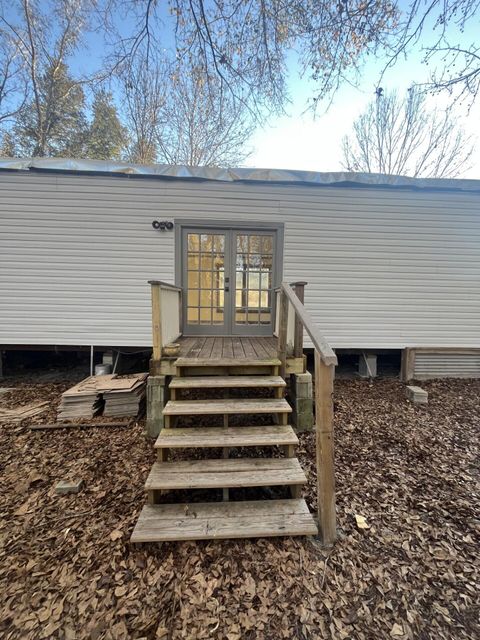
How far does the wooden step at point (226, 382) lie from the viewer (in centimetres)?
263

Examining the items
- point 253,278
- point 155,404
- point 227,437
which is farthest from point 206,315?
point 227,437

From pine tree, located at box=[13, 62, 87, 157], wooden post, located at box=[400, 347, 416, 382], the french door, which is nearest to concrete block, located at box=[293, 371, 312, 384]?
the french door

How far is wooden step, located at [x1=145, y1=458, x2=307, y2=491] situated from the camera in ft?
6.18

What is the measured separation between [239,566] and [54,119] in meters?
13.6

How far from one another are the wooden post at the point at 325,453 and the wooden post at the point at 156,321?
5.58 feet

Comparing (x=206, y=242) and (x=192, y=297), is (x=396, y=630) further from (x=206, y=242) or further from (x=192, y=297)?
(x=206, y=242)

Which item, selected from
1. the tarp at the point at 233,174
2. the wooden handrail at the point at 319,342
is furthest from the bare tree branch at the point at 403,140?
the wooden handrail at the point at 319,342

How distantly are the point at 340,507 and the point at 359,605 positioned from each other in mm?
655

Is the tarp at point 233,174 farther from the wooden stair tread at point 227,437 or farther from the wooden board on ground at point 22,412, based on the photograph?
the wooden stair tread at point 227,437

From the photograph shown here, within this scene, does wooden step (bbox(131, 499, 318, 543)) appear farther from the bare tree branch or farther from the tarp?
the bare tree branch

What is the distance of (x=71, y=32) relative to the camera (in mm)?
7406

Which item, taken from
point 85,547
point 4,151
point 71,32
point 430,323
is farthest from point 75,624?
point 4,151

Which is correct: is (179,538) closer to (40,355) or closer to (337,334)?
(337,334)

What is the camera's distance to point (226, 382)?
8.87 feet
